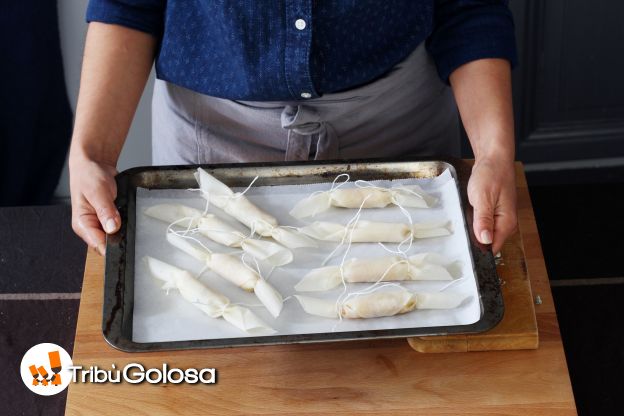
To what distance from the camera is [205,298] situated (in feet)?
2.97

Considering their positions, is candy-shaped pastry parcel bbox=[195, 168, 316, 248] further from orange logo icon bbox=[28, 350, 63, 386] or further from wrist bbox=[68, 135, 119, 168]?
orange logo icon bbox=[28, 350, 63, 386]

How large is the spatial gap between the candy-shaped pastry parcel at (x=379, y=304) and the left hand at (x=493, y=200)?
0.31 ft

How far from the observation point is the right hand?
974 mm

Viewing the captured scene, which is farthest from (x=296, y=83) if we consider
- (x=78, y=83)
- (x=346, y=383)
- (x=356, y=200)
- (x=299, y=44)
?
(x=78, y=83)

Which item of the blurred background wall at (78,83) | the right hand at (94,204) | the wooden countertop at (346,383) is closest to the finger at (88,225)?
the right hand at (94,204)

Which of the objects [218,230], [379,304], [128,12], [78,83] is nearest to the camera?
[379,304]

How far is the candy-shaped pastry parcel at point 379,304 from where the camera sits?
2.93 ft

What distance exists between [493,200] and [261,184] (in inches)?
11.5

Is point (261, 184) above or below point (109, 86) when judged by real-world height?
below

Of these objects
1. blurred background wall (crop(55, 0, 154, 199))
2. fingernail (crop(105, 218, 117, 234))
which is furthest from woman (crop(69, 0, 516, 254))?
blurred background wall (crop(55, 0, 154, 199))

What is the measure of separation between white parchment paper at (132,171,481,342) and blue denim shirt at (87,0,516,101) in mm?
150

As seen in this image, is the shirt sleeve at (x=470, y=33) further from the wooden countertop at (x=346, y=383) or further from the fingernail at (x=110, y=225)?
the fingernail at (x=110, y=225)

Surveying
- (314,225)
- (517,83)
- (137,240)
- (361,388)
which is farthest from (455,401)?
(517,83)

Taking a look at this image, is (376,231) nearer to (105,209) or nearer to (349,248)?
(349,248)
